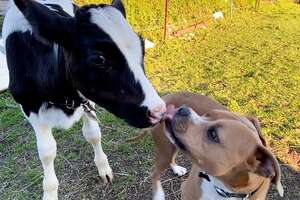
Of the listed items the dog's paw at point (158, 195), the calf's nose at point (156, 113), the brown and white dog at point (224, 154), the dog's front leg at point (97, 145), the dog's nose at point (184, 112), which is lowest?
the dog's paw at point (158, 195)

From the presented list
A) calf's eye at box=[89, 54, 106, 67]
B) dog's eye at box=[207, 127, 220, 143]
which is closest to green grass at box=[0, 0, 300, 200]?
dog's eye at box=[207, 127, 220, 143]

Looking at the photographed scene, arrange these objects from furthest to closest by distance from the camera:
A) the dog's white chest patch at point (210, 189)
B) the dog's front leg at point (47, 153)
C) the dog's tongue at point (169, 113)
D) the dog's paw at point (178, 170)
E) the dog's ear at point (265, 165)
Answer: the dog's paw at point (178, 170), the dog's front leg at point (47, 153), the dog's white chest patch at point (210, 189), the dog's tongue at point (169, 113), the dog's ear at point (265, 165)

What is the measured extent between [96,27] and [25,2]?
0.36 metres

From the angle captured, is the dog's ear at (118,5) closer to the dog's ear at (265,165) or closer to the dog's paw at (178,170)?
the dog's ear at (265,165)

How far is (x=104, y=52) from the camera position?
2000mm

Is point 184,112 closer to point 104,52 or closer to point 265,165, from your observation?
point 265,165

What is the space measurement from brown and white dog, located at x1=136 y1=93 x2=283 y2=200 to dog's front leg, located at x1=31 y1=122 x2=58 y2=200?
875 mm

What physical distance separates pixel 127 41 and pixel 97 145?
140 centimetres

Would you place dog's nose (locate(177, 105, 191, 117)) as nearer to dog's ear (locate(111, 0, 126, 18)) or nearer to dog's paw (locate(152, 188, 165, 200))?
dog's ear (locate(111, 0, 126, 18))

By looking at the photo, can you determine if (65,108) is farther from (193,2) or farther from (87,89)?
(193,2)

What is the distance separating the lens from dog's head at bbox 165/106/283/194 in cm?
223

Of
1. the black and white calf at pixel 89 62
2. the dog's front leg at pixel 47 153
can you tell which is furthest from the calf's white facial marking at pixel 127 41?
the dog's front leg at pixel 47 153

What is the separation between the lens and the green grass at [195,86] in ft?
11.1

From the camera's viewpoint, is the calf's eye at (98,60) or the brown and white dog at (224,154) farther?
the brown and white dog at (224,154)
